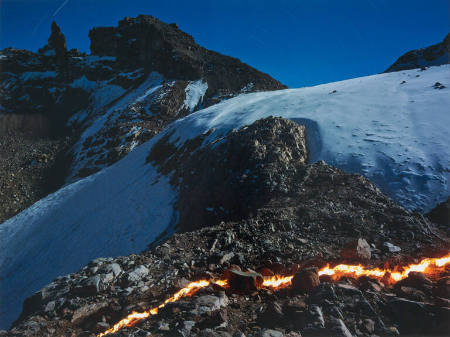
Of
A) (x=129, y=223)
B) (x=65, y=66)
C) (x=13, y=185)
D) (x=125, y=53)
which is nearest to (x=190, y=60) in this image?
(x=125, y=53)

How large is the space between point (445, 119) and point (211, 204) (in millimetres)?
Answer: 15228

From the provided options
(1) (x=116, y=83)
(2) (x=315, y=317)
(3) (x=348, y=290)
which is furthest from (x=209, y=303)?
(1) (x=116, y=83)

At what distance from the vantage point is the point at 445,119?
55.6 feet

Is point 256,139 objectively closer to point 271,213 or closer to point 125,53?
point 271,213

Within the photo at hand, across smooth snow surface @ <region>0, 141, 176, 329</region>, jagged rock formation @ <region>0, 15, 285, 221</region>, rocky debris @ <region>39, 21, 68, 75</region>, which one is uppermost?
rocky debris @ <region>39, 21, 68, 75</region>

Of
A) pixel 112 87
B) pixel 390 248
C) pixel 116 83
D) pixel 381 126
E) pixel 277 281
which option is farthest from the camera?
pixel 116 83

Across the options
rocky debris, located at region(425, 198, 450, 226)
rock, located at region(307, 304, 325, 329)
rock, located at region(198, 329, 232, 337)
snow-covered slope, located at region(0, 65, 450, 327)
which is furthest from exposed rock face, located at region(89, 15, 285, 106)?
rock, located at region(198, 329, 232, 337)

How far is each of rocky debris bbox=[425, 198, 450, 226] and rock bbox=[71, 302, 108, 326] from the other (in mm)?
12588

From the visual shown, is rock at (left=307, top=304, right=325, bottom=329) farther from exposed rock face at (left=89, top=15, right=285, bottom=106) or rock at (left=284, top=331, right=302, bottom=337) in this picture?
exposed rock face at (left=89, top=15, right=285, bottom=106)

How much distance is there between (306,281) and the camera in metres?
6.80

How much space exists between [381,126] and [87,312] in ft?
60.7

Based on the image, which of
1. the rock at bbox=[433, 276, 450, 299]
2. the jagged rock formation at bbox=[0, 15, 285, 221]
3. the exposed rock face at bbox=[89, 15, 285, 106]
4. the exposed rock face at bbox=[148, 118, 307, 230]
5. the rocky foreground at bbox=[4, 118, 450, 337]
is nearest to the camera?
the rocky foreground at bbox=[4, 118, 450, 337]

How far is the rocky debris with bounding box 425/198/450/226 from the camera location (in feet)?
36.8

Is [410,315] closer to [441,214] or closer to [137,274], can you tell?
[137,274]
